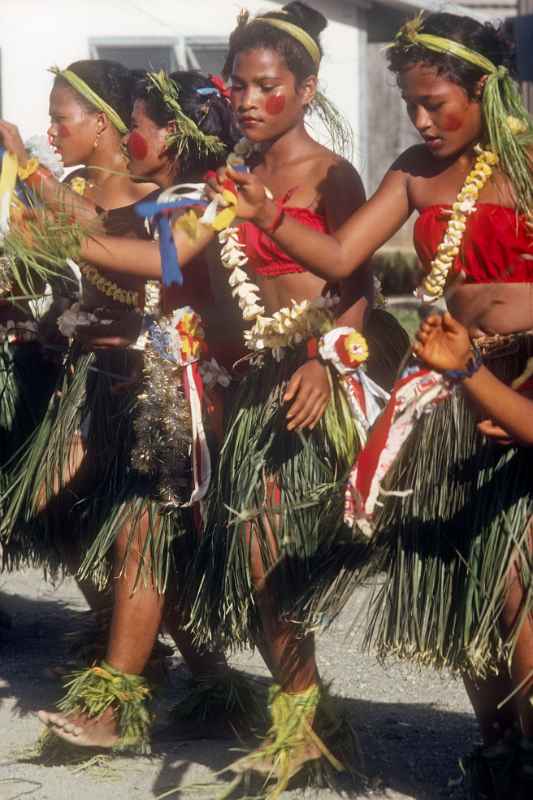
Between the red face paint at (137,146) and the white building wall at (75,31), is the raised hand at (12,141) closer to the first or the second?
the red face paint at (137,146)

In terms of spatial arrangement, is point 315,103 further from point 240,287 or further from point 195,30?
point 195,30

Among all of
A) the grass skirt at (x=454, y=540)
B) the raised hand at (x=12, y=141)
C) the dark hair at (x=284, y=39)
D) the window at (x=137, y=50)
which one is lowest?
the grass skirt at (x=454, y=540)

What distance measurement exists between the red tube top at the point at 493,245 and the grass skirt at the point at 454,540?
155 mm

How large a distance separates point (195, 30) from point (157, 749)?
9.31 metres

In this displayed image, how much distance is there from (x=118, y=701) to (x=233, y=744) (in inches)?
14.0

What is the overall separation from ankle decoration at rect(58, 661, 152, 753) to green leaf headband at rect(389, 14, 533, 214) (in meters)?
1.70

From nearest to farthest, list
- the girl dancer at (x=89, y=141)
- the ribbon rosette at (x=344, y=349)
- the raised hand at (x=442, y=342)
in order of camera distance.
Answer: the raised hand at (x=442, y=342) < the ribbon rosette at (x=344, y=349) < the girl dancer at (x=89, y=141)

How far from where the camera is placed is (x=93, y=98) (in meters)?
4.36

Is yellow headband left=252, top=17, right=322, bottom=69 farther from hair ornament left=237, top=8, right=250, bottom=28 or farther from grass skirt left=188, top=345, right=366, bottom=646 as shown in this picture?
grass skirt left=188, top=345, right=366, bottom=646

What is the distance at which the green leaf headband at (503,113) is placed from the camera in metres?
3.28

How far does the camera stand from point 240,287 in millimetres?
3746

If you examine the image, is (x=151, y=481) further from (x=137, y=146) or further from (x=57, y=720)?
(x=137, y=146)

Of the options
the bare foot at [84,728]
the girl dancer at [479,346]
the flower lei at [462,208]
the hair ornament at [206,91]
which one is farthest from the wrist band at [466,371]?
the bare foot at [84,728]

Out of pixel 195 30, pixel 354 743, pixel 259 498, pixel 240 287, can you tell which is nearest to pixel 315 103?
pixel 240 287
